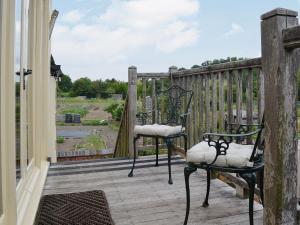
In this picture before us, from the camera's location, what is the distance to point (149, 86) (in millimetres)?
4105

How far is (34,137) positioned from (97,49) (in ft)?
29.7

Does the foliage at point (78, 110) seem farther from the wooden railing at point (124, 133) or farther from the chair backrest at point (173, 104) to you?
the chair backrest at point (173, 104)

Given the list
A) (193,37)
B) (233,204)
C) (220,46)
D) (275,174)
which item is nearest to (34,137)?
(233,204)

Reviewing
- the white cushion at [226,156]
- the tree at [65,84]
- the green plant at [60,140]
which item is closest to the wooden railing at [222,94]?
the white cushion at [226,156]

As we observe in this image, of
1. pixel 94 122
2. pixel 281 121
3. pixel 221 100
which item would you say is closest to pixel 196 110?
pixel 221 100

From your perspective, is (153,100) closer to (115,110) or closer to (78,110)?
(115,110)

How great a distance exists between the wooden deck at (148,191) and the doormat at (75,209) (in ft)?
0.30

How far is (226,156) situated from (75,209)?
3.99 feet

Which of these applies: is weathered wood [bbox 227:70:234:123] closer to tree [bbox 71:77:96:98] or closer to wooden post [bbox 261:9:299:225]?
wooden post [bbox 261:9:299:225]

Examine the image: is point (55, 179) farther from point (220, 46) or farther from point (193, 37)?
point (220, 46)

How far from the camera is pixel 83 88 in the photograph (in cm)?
838

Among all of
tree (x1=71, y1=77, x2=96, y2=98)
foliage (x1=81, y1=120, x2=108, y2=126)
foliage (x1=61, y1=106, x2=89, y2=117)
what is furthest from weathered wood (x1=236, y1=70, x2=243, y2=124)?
foliage (x1=81, y1=120, x2=108, y2=126)

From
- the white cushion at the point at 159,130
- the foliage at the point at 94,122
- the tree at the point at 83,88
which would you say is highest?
the tree at the point at 83,88

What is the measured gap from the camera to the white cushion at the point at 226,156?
1.65 metres
